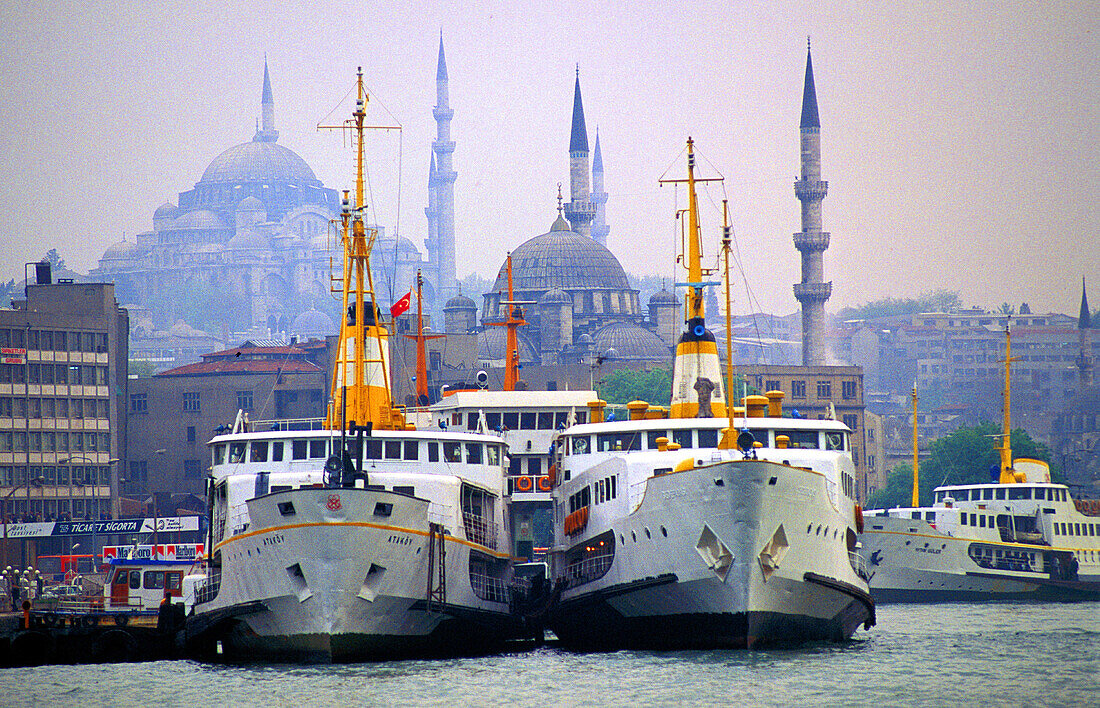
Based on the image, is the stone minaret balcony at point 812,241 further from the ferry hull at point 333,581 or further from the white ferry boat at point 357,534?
the ferry hull at point 333,581

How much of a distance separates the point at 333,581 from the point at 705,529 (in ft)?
26.7

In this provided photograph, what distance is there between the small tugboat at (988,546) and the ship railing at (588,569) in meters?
27.7

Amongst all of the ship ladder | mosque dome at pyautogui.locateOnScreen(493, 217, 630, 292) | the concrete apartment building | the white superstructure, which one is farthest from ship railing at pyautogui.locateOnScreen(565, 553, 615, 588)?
mosque dome at pyautogui.locateOnScreen(493, 217, 630, 292)

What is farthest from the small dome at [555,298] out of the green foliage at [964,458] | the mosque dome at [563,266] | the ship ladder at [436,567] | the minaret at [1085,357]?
the ship ladder at [436,567]

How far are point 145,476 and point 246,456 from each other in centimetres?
8470

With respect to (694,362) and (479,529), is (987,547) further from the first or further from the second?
(479,529)

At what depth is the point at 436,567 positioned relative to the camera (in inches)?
1480

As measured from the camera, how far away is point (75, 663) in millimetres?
40781

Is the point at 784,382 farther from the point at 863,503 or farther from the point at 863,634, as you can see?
the point at 863,634

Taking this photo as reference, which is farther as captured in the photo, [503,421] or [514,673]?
[503,421]

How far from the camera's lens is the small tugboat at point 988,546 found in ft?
223

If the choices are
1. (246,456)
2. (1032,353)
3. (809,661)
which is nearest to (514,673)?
(809,661)

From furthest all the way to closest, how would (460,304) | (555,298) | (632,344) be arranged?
(555,298), (460,304), (632,344)

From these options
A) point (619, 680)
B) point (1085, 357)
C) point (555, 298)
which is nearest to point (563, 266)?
point (555, 298)
